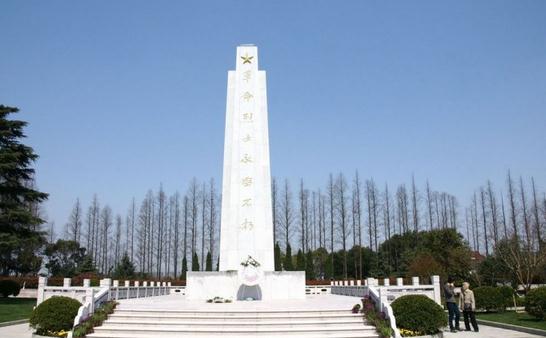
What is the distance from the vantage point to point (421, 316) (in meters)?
10.9

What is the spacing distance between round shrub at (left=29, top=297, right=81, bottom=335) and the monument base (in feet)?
20.6

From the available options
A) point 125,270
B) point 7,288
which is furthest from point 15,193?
point 125,270

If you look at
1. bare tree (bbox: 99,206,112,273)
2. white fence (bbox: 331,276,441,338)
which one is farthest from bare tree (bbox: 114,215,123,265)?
white fence (bbox: 331,276,441,338)

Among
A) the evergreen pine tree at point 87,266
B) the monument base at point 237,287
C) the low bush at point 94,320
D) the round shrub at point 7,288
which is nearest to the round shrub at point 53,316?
the low bush at point 94,320

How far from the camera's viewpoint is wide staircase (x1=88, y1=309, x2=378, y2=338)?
1070 cm

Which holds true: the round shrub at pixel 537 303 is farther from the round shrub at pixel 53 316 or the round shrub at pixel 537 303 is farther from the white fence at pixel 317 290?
the white fence at pixel 317 290

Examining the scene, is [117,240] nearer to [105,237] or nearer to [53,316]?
[105,237]

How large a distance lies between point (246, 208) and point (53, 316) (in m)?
8.57

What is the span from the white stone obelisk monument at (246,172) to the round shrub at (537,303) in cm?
875

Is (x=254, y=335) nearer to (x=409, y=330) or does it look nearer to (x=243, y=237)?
(x=409, y=330)

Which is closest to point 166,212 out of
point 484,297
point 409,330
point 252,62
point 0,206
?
point 0,206

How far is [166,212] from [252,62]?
24384mm

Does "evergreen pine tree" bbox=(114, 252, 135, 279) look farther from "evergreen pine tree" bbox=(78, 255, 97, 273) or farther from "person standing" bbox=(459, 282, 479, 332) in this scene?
"person standing" bbox=(459, 282, 479, 332)

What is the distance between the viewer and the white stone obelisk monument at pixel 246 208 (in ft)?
56.3
